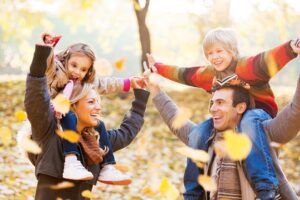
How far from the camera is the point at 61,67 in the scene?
12.0ft

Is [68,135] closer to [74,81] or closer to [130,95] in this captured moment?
[74,81]

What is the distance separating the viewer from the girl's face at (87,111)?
3688 mm

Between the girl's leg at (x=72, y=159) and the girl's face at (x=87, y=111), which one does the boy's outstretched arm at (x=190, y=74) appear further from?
the girl's leg at (x=72, y=159)

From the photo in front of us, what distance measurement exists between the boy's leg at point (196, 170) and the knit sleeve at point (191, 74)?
1.28 ft

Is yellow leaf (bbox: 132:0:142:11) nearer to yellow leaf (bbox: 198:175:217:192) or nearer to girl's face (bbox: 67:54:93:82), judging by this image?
girl's face (bbox: 67:54:93:82)

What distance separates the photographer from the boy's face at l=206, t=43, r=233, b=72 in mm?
3814

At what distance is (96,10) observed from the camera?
16.0m

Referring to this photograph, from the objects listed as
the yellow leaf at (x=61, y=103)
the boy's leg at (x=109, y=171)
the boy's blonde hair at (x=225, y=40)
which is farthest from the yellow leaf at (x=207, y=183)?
the yellow leaf at (x=61, y=103)

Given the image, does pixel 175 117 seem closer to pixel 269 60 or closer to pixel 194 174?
pixel 194 174

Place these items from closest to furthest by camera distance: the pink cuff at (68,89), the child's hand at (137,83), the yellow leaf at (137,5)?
1. the pink cuff at (68,89)
2. the child's hand at (137,83)
3. the yellow leaf at (137,5)

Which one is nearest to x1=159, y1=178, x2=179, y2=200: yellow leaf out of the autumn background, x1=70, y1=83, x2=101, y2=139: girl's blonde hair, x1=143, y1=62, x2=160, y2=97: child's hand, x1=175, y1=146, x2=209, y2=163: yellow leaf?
the autumn background

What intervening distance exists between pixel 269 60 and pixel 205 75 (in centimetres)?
59

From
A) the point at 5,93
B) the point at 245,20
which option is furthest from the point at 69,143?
the point at 245,20

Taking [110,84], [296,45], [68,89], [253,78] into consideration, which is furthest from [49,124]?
[296,45]
